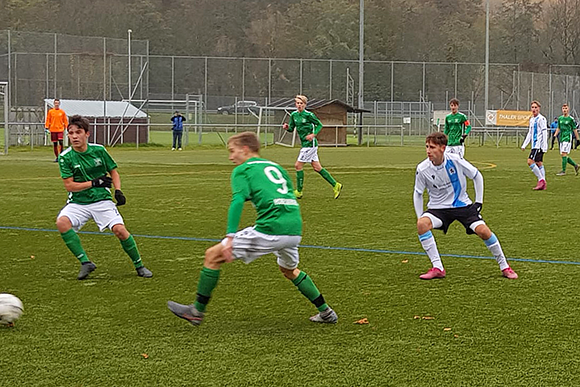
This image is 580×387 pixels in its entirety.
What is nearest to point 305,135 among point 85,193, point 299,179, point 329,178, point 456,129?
point 299,179

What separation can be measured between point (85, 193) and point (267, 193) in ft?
10.1

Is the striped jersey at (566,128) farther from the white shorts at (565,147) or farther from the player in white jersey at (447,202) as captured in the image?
the player in white jersey at (447,202)

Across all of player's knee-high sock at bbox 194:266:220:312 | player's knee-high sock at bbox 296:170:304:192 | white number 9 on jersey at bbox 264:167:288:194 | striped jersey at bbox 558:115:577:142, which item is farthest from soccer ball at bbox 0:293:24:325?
striped jersey at bbox 558:115:577:142

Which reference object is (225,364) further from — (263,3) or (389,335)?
(263,3)

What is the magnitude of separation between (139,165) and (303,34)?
206 ft

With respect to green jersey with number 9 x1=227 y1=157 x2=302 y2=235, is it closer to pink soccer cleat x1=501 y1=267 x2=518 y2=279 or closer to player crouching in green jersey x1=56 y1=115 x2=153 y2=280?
player crouching in green jersey x1=56 y1=115 x2=153 y2=280

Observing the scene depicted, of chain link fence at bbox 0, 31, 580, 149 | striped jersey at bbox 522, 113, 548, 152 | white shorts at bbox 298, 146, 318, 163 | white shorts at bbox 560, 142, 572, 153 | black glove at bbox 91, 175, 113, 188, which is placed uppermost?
chain link fence at bbox 0, 31, 580, 149

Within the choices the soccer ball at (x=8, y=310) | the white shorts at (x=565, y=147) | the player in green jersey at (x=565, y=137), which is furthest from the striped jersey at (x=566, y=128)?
the soccer ball at (x=8, y=310)

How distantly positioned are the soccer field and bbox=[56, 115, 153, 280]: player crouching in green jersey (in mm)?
346

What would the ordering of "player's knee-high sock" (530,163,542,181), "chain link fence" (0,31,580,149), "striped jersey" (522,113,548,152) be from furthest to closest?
"chain link fence" (0,31,580,149) → "striped jersey" (522,113,548,152) → "player's knee-high sock" (530,163,542,181)

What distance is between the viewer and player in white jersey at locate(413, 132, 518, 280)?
8.34m

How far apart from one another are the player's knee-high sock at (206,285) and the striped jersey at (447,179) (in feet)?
9.53

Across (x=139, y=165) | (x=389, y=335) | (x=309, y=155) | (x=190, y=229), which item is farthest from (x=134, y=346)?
(x=139, y=165)

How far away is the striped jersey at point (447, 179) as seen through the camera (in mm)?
8352
